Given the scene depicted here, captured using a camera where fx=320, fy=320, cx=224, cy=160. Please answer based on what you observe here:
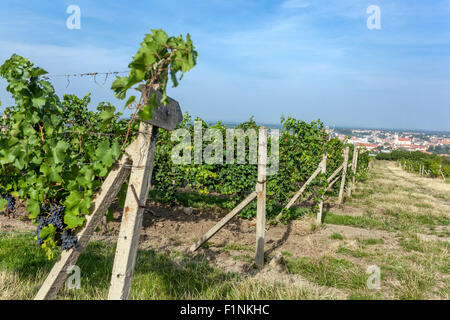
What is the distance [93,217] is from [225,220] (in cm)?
262

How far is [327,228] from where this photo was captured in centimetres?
709

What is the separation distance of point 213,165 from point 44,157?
163 inches

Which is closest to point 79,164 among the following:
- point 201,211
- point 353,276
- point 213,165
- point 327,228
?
point 353,276

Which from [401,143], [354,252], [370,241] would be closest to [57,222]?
[354,252]

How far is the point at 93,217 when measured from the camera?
2.19 meters

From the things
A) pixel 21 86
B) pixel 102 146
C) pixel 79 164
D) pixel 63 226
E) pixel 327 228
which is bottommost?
pixel 327 228

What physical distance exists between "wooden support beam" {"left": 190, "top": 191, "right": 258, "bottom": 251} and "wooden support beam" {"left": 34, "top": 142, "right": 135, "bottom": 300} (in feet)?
8.37

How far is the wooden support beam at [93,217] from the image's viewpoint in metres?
2.13

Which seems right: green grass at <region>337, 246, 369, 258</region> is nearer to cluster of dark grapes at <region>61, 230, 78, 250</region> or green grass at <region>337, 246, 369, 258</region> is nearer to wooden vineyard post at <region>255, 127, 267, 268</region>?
wooden vineyard post at <region>255, 127, 267, 268</region>

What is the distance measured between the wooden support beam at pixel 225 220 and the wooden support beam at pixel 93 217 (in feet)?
8.37

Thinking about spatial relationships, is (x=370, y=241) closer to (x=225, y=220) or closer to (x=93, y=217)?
(x=225, y=220)

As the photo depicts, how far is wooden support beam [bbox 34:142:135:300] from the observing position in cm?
213

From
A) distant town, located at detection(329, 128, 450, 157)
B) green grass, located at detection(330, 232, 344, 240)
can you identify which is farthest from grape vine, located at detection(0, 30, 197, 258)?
distant town, located at detection(329, 128, 450, 157)
